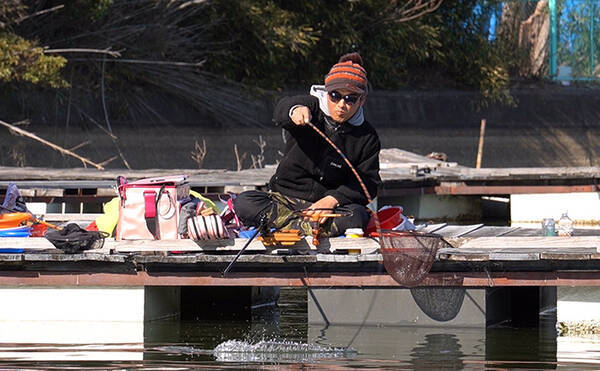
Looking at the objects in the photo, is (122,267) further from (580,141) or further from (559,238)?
(580,141)

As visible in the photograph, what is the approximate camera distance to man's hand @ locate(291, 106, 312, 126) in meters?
8.50

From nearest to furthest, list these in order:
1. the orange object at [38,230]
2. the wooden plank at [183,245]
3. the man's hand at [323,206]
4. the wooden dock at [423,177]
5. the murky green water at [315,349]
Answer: the murky green water at [315,349] → the man's hand at [323,206] → the wooden plank at [183,245] → the orange object at [38,230] → the wooden dock at [423,177]

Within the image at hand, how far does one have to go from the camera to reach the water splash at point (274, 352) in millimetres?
8156

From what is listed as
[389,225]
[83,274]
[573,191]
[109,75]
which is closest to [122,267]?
[83,274]

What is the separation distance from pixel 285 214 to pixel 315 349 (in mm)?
960

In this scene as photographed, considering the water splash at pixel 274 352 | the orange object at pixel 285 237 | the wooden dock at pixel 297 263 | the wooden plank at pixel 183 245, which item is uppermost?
the orange object at pixel 285 237

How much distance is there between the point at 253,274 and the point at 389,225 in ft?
3.18

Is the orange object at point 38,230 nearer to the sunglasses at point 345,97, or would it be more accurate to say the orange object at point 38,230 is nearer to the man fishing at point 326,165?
the man fishing at point 326,165

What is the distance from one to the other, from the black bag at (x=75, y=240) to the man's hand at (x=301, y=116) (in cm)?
164

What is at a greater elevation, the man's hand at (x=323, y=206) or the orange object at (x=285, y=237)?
the man's hand at (x=323, y=206)

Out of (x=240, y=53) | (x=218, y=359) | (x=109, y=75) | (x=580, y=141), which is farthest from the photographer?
(x=580, y=141)

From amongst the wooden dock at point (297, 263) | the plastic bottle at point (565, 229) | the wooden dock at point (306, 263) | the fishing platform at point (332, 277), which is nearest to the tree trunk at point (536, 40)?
the fishing platform at point (332, 277)

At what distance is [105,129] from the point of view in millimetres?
22703

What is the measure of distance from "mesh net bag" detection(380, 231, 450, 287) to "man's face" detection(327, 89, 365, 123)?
0.78m
